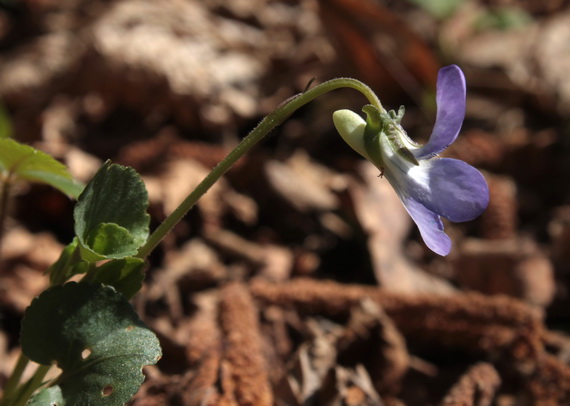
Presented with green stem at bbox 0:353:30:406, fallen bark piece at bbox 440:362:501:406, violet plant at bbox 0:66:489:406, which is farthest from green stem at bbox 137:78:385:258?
fallen bark piece at bbox 440:362:501:406

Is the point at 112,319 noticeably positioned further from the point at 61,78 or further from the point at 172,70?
the point at 61,78

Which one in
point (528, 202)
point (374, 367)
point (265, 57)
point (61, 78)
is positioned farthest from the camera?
point (265, 57)

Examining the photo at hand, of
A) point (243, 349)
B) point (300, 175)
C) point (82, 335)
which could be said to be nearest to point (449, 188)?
point (82, 335)

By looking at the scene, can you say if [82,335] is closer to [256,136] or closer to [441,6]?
[256,136]

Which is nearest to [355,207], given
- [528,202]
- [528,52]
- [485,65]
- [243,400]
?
[528,202]

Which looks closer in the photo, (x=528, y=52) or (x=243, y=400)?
(x=243, y=400)

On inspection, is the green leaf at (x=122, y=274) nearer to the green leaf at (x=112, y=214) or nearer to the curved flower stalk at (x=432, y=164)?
the green leaf at (x=112, y=214)
